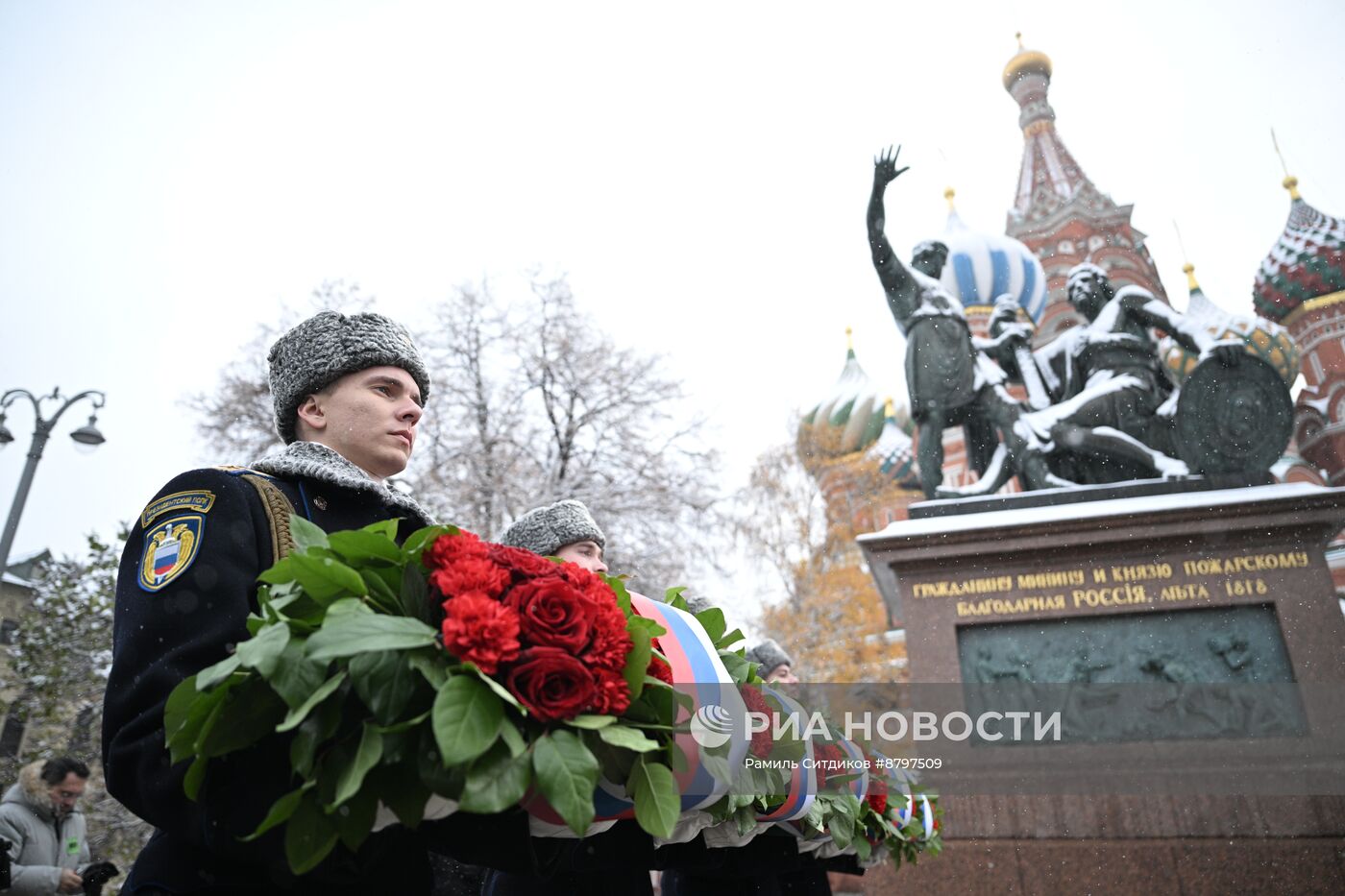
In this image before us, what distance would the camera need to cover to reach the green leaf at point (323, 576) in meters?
1.32

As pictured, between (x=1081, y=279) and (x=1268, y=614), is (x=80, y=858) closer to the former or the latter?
(x=1268, y=614)

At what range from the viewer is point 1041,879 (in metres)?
6.86

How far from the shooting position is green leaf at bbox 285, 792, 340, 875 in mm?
1206

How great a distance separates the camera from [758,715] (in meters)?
2.09

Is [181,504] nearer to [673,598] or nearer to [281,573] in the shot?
[281,573]

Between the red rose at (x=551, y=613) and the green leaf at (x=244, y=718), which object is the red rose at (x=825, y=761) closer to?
the red rose at (x=551, y=613)

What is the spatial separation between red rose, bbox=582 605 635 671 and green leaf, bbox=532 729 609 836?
4.8 inches

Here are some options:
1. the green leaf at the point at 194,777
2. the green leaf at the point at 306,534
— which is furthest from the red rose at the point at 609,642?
the green leaf at the point at 194,777

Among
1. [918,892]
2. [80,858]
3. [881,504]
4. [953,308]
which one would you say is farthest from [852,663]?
[80,858]

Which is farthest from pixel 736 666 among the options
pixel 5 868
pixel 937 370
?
pixel 937 370

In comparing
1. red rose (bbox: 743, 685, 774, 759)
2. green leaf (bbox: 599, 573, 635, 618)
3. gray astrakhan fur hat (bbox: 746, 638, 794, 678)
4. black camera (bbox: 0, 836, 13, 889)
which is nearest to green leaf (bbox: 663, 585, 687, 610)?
red rose (bbox: 743, 685, 774, 759)

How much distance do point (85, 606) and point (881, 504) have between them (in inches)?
783

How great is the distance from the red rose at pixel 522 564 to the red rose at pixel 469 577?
1.3 inches

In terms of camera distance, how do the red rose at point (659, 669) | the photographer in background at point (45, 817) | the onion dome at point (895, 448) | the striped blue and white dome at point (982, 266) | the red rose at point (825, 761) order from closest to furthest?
the red rose at point (659, 669)
the red rose at point (825, 761)
the photographer in background at point (45, 817)
the striped blue and white dome at point (982, 266)
the onion dome at point (895, 448)
